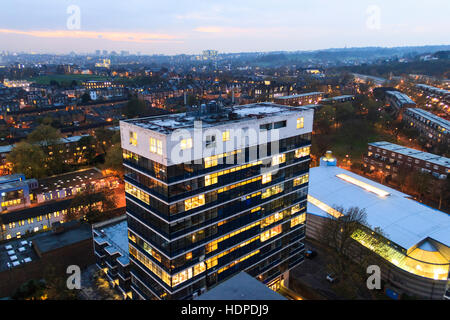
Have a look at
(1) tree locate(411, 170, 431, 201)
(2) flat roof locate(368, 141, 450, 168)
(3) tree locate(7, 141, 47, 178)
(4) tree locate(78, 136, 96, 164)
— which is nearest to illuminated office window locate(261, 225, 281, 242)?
(1) tree locate(411, 170, 431, 201)

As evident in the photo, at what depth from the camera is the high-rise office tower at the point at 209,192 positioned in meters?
31.7

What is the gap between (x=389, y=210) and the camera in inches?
2100

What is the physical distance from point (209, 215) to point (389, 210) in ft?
112

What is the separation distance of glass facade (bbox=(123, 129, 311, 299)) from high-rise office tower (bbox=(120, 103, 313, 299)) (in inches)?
4.3

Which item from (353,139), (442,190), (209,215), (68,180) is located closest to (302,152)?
(209,215)

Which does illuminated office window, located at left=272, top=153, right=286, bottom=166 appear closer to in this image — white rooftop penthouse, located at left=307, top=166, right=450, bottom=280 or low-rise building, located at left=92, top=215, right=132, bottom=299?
white rooftop penthouse, located at left=307, top=166, right=450, bottom=280

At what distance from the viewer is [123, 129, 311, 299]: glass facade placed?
32156 millimetres

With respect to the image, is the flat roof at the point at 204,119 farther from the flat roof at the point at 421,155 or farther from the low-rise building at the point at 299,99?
the low-rise building at the point at 299,99

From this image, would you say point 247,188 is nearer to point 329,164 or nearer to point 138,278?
point 138,278

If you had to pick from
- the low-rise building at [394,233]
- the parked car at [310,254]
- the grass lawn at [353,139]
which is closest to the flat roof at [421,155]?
the grass lawn at [353,139]

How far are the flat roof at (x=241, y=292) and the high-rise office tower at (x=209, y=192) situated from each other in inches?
295

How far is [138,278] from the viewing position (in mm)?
38312
